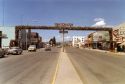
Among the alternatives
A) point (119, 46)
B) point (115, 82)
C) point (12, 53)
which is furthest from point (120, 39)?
point (115, 82)

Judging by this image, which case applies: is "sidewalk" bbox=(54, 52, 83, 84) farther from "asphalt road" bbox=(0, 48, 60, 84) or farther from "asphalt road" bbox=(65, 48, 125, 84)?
"asphalt road" bbox=(0, 48, 60, 84)

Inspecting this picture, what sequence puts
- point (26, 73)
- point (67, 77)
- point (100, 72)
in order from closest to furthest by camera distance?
point (67, 77) < point (26, 73) < point (100, 72)

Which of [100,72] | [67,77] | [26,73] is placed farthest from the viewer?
[100,72]

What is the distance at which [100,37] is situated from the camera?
144875mm

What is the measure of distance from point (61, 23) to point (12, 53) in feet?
136

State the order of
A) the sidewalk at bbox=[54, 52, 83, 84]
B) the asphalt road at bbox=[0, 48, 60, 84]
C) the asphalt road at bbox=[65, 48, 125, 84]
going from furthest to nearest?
1. the asphalt road at bbox=[65, 48, 125, 84]
2. the asphalt road at bbox=[0, 48, 60, 84]
3. the sidewalk at bbox=[54, 52, 83, 84]

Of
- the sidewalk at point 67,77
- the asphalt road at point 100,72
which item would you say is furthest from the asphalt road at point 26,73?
the asphalt road at point 100,72

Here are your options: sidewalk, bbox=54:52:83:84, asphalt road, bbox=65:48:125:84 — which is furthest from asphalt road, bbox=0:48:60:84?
asphalt road, bbox=65:48:125:84

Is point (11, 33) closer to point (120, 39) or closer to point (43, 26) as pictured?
point (43, 26)

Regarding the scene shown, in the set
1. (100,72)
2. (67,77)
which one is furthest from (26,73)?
(100,72)

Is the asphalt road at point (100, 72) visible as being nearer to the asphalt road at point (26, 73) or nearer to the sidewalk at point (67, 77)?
the sidewalk at point (67, 77)

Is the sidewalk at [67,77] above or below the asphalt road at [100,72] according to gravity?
above

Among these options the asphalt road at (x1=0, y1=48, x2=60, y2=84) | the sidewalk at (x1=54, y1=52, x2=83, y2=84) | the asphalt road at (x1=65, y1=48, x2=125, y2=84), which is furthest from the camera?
the asphalt road at (x1=65, y1=48, x2=125, y2=84)

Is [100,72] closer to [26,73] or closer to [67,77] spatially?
[67,77]
